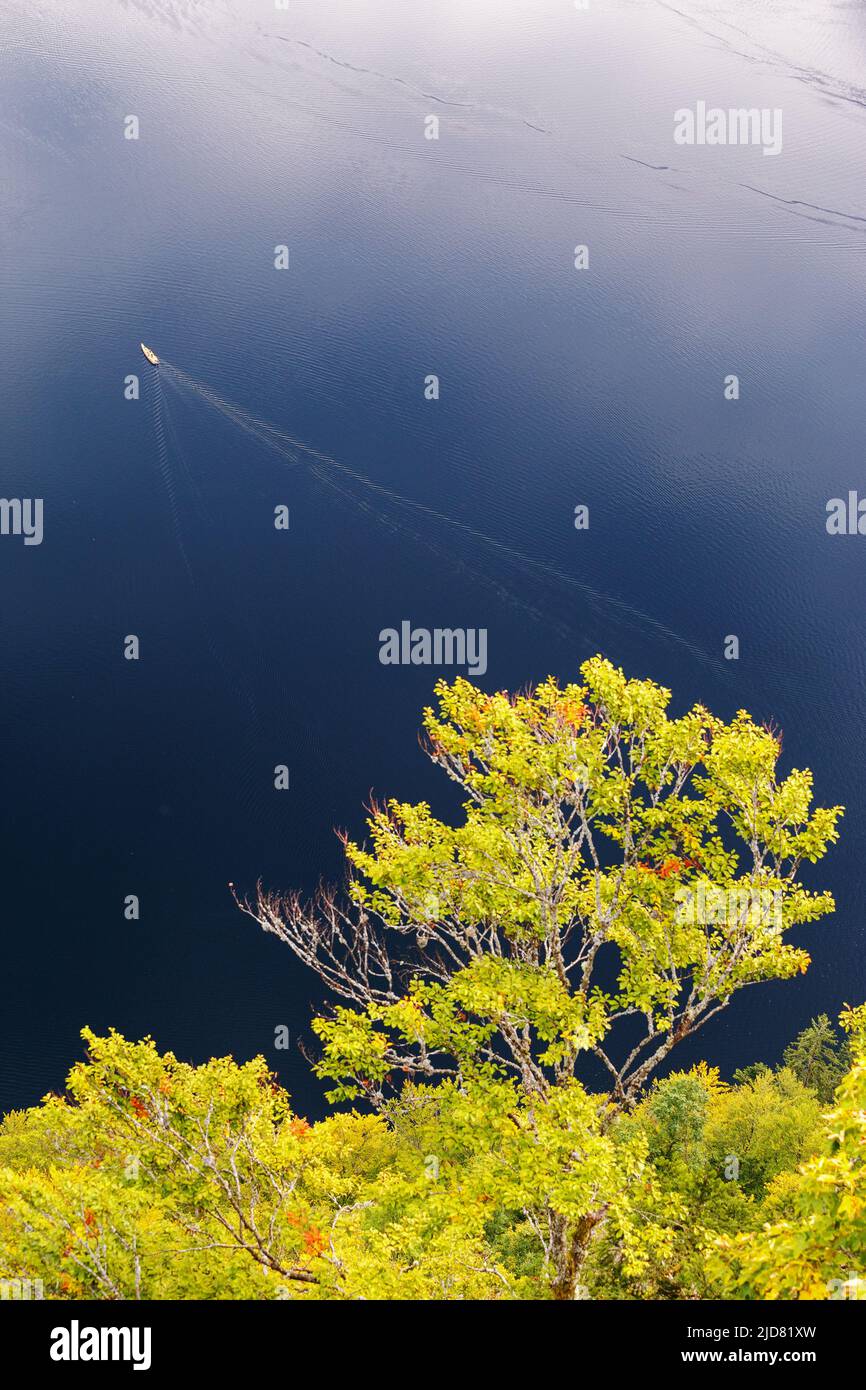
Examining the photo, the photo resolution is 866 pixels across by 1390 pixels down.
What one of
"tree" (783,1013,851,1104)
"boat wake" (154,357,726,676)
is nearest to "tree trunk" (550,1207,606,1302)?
"tree" (783,1013,851,1104)

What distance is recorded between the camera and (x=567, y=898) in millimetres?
12336

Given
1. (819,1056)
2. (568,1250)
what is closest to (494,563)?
(819,1056)

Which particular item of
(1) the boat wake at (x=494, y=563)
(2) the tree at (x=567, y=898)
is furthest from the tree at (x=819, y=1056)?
(2) the tree at (x=567, y=898)

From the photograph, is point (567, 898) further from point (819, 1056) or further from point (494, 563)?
point (494, 563)

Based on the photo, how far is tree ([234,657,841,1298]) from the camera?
35.2 feet

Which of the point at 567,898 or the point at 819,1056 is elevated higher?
the point at 567,898

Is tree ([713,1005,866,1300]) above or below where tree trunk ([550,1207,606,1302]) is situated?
above

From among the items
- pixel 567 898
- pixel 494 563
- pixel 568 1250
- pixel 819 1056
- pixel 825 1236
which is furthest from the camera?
pixel 494 563

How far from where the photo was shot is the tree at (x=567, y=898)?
10.7 meters

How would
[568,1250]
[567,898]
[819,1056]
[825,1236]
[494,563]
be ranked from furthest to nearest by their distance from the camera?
[494,563], [819,1056], [567,898], [568,1250], [825,1236]

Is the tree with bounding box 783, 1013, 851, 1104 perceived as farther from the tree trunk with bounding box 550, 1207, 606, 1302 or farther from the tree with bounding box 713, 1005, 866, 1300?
the tree with bounding box 713, 1005, 866, 1300

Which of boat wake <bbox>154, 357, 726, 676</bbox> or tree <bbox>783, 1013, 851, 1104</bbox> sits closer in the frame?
tree <bbox>783, 1013, 851, 1104</bbox>

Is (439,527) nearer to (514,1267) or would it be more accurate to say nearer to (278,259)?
(278,259)

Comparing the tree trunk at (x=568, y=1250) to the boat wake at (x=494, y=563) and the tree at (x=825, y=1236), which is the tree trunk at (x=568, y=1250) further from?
the boat wake at (x=494, y=563)
